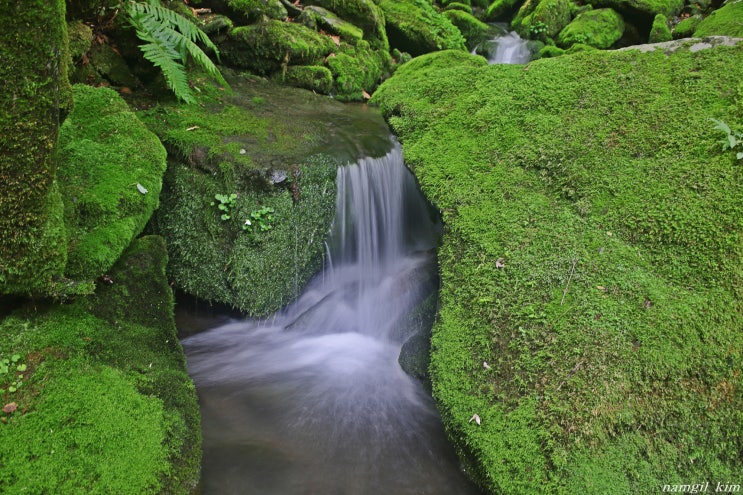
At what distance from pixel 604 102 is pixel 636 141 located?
23.8 inches

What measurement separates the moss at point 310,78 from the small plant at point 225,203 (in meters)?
3.89

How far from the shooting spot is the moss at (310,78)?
8.27 meters

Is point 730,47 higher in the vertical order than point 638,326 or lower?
higher

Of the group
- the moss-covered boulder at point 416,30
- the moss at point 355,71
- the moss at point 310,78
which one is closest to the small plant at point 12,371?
the moss at point 310,78

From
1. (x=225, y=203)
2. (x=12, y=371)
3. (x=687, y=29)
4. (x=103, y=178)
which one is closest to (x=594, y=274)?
(x=225, y=203)

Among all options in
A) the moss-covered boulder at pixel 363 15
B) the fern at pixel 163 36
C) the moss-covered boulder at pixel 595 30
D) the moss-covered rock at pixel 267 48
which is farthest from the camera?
the moss-covered boulder at pixel 595 30

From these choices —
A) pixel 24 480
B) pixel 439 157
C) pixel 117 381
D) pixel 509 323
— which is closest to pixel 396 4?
pixel 439 157

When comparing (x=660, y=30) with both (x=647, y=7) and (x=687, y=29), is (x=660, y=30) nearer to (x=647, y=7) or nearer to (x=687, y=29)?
(x=687, y=29)

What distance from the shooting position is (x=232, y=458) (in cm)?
360

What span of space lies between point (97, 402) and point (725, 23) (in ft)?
32.8

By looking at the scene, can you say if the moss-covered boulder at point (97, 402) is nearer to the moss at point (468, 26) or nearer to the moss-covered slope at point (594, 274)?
the moss-covered slope at point (594, 274)

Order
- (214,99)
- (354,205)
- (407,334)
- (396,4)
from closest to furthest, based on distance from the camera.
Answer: (407,334) → (354,205) → (214,99) → (396,4)

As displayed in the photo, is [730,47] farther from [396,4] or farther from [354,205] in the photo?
[396,4]

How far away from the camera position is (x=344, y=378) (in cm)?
488
